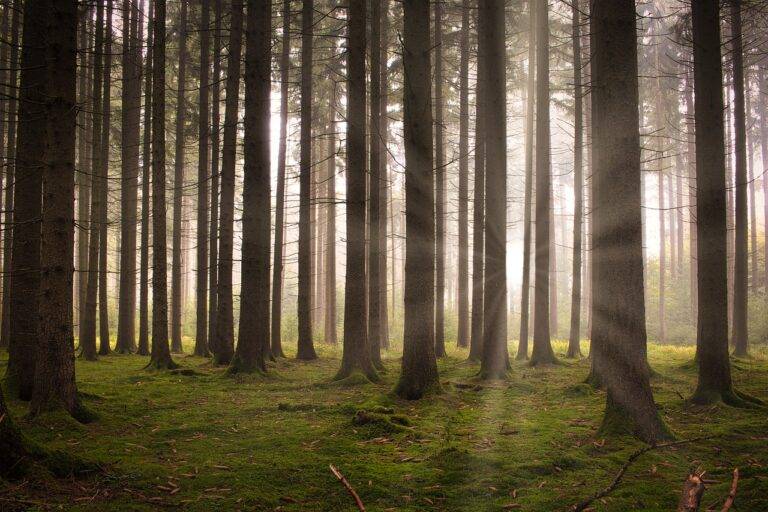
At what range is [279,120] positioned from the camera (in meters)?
17.8

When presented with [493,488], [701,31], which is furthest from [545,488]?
[701,31]

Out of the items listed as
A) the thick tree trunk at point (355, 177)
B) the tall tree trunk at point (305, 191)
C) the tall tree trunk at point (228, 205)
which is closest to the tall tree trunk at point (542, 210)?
the thick tree trunk at point (355, 177)

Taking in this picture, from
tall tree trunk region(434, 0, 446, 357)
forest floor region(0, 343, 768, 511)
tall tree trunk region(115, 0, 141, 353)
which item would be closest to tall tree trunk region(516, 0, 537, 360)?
tall tree trunk region(434, 0, 446, 357)

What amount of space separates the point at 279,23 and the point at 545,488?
18.5 metres

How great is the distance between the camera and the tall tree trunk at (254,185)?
11.9 m

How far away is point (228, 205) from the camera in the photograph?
13.8m

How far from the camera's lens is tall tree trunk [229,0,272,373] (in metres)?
11.9

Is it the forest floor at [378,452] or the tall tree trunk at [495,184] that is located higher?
the tall tree trunk at [495,184]

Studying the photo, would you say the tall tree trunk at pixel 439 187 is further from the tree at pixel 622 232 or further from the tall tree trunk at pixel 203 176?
the tree at pixel 622 232

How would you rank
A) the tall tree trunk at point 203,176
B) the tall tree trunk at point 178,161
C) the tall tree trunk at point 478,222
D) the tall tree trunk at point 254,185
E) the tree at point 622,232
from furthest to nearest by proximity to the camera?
the tall tree trunk at point 178,161, the tall tree trunk at point 203,176, the tall tree trunk at point 478,222, the tall tree trunk at point 254,185, the tree at point 622,232

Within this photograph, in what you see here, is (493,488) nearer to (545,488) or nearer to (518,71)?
(545,488)

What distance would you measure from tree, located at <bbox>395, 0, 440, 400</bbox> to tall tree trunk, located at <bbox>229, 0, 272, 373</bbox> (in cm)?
438

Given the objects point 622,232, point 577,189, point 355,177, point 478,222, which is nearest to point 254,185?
point 355,177

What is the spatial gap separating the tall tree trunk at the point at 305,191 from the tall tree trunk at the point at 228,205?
188 centimetres
